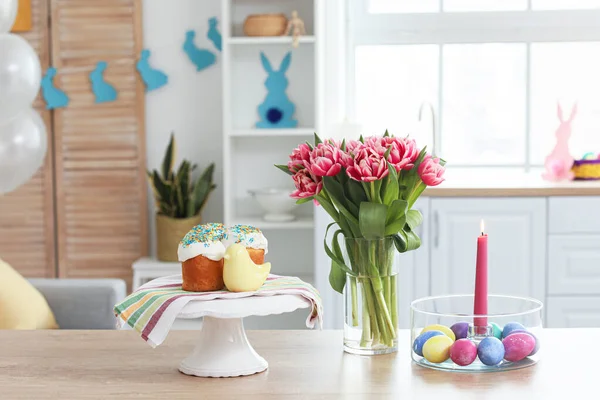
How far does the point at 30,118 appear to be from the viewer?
3281 millimetres

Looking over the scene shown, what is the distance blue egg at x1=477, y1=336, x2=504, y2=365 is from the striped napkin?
288 millimetres

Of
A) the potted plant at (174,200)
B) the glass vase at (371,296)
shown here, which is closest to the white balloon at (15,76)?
the potted plant at (174,200)

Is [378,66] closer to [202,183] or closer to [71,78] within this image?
[202,183]

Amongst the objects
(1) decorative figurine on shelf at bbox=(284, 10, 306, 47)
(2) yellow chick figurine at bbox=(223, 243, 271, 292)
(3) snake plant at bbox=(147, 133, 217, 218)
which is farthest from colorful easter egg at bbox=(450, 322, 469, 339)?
(3) snake plant at bbox=(147, 133, 217, 218)

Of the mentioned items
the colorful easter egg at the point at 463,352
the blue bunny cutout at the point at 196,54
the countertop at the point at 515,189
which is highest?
the blue bunny cutout at the point at 196,54

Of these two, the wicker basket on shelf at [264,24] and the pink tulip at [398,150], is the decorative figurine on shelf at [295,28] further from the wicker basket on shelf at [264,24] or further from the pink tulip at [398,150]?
the pink tulip at [398,150]

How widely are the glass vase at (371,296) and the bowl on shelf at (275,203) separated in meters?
2.25

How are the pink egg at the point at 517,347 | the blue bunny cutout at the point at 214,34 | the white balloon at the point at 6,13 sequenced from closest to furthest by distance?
1. the pink egg at the point at 517,347
2. the white balloon at the point at 6,13
3. the blue bunny cutout at the point at 214,34

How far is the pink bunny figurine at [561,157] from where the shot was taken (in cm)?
381

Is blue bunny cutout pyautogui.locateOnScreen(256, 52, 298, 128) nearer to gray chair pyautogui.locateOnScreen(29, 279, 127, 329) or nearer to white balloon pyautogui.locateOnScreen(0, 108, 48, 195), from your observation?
white balloon pyautogui.locateOnScreen(0, 108, 48, 195)

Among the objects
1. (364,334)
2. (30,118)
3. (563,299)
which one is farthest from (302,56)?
(364,334)

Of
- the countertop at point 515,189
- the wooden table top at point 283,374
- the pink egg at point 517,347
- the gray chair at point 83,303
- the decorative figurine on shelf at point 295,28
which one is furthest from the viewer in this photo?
the decorative figurine on shelf at point 295,28

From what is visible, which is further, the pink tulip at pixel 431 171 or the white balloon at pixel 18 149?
the white balloon at pixel 18 149

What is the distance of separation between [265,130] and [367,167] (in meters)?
2.33
